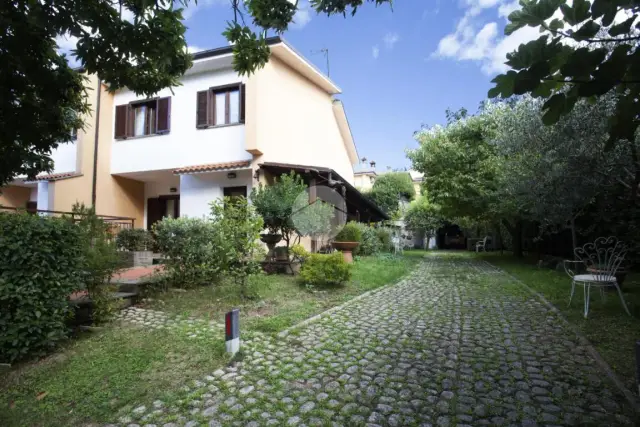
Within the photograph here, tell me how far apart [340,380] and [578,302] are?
17.7ft

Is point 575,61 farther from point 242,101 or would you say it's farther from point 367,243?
point 367,243

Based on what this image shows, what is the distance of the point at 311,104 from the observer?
15.4 meters

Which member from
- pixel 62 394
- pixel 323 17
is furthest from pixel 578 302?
pixel 62 394

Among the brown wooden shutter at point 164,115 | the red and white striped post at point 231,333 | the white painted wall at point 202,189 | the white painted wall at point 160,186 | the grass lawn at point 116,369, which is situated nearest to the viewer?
the grass lawn at point 116,369

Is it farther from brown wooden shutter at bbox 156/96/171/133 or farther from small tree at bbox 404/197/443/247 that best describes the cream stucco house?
small tree at bbox 404/197/443/247

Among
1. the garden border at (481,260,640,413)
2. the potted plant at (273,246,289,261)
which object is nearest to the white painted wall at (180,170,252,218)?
the potted plant at (273,246,289,261)

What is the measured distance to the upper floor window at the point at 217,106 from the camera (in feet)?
40.6

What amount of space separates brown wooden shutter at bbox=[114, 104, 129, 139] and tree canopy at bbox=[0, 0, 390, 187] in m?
9.50

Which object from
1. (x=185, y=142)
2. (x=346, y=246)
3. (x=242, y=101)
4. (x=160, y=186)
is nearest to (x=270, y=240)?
(x=346, y=246)

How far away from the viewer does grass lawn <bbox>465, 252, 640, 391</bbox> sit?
12.2ft

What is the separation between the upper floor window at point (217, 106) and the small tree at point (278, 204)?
13.4 feet

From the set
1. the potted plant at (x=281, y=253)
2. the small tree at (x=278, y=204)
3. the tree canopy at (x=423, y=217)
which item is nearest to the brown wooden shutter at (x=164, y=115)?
the small tree at (x=278, y=204)

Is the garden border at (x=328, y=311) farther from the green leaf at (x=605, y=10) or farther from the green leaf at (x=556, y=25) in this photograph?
the green leaf at (x=605, y=10)

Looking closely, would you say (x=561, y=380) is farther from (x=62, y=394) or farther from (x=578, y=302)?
(x=62, y=394)
